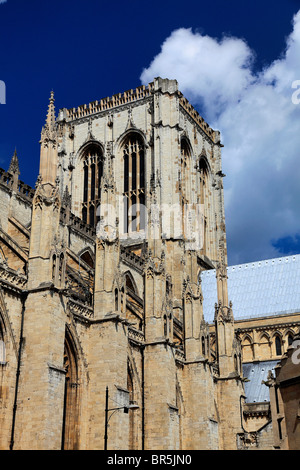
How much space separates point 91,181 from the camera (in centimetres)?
5978

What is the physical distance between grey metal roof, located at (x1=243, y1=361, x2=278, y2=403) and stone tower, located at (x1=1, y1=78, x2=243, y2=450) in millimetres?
3173

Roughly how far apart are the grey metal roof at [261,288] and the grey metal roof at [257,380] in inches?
173

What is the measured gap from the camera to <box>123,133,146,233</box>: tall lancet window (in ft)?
182

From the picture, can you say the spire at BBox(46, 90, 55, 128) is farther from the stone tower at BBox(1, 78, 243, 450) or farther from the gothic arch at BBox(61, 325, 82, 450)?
the gothic arch at BBox(61, 325, 82, 450)

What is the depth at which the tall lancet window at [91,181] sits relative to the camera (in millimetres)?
58062

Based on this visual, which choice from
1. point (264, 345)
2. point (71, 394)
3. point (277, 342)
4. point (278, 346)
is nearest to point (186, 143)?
point (264, 345)

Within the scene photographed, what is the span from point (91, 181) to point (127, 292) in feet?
74.6

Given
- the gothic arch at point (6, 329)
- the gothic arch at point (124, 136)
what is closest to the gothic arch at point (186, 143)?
the gothic arch at point (124, 136)

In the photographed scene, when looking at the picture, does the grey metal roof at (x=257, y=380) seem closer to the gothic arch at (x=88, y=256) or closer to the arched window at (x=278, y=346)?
the arched window at (x=278, y=346)

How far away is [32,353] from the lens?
24.7 metres

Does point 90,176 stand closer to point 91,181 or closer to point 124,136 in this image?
point 91,181
